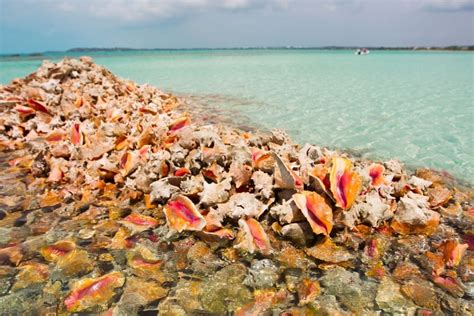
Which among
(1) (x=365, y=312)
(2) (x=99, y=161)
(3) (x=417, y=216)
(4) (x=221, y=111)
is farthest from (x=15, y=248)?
(4) (x=221, y=111)

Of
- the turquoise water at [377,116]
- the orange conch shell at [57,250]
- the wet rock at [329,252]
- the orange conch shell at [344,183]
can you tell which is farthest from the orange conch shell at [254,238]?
the turquoise water at [377,116]

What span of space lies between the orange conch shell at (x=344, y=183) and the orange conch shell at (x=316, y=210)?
0.12 metres

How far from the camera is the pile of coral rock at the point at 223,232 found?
2.41 m

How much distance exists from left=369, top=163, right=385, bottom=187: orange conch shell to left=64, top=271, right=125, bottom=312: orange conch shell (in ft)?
8.18

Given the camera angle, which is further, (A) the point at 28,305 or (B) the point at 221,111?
(B) the point at 221,111

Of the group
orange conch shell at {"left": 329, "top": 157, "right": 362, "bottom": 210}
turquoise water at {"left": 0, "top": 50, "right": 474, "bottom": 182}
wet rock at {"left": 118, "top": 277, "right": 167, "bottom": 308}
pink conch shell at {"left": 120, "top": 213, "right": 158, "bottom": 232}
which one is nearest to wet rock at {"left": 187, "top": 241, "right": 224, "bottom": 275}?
wet rock at {"left": 118, "top": 277, "right": 167, "bottom": 308}

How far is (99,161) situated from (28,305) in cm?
223

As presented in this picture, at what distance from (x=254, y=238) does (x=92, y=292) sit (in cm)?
122

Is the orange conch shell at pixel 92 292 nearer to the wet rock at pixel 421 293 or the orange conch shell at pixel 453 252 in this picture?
the wet rock at pixel 421 293

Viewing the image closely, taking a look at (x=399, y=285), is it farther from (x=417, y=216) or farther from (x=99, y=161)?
(x=99, y=161)

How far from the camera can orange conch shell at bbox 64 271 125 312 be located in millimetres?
2295

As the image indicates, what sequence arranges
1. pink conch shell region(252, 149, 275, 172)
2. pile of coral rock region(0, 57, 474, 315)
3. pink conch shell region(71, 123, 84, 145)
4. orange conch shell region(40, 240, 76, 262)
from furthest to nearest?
pink conch shell region(71, 123, 84, 145)
pink conch shell region(252, 149, 275, 172)
orange conch shell region(40, 240, 76, 262)
pile of coral rock region(0, 57, 474, 315)

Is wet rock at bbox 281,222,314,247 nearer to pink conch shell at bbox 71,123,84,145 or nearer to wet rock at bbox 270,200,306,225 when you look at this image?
wet rock at bbox 270,200,306,225

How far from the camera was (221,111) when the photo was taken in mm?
10328
